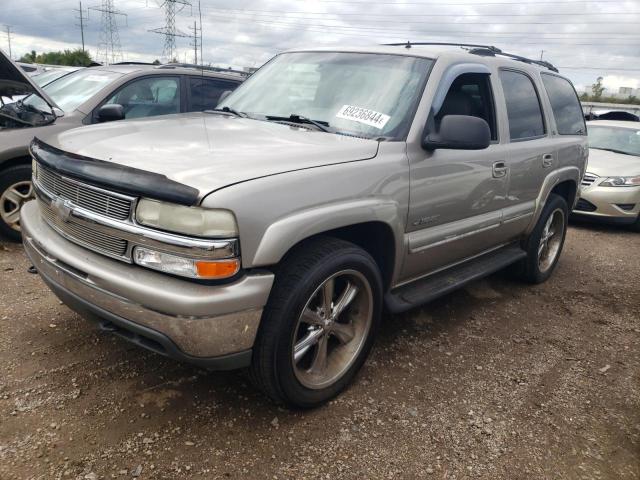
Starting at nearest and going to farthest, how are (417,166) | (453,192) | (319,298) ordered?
(319,298)
(417,166)
(453,192)

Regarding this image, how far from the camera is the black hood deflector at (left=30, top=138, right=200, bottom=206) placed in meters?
2.09

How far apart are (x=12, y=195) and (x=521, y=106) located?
14.3ft

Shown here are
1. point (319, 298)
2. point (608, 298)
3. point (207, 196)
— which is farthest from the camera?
point (608, 298)

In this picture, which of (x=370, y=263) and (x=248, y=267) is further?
(x=370, y=263)

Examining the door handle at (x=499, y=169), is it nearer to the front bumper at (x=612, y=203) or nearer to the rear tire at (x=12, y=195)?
the rear tire at (x=12, y=195)

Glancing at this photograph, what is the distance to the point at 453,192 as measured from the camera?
3.32 metres

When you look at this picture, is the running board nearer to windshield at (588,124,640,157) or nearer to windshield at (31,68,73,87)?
windshield at (31,68,73,87)

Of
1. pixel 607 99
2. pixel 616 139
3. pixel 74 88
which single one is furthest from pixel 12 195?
pixel 607 99

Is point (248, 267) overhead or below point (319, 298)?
overhead

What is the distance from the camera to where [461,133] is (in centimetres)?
291

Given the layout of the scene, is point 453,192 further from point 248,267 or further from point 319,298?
point 248,267

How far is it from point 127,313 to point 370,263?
122 centimetres

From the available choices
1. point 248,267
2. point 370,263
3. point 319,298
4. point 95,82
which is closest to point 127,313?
point 248,267

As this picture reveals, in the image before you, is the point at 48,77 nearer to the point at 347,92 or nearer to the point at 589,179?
the point at 347,92
